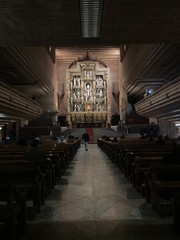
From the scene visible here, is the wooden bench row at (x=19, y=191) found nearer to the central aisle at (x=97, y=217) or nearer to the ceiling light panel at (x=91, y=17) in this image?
→ the central aisle at (x=97, y=217)

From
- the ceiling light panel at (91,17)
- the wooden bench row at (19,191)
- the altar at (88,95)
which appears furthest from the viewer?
the altar at (88,95)

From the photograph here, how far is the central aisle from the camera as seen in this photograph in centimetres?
290

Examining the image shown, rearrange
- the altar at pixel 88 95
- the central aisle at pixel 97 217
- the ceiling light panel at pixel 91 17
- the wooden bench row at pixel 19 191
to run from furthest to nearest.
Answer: the altar at pixel 88 95, the ceiling light panel at pixel 91 17, the central aisle at pixel 97 217, the wooden bench row at pixel 19 191

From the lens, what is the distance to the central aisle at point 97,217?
2.90 m

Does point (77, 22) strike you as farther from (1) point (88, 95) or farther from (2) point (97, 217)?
(1) point (88, 95)

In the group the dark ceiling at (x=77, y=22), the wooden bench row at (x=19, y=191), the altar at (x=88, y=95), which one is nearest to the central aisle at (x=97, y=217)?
the wooden bench row at (x=19, y=191)

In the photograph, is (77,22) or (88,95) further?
(88,95)

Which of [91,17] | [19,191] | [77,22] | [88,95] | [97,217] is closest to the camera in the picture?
[19,191]

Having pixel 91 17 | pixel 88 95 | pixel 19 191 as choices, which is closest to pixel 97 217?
pixel 19 191

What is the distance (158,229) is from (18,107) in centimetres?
1264

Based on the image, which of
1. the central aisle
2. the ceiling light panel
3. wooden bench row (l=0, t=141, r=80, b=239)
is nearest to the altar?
the ceiling light panel

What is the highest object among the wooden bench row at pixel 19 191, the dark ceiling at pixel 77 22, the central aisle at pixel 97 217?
the dark ceiling at pixel 77 22

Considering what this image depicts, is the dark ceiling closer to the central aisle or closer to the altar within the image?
the central aisle

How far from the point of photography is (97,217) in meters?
3.44
